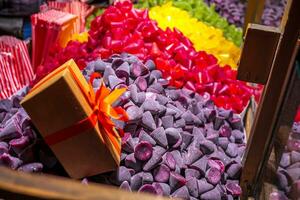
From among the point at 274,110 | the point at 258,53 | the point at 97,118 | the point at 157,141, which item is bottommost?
the point at 157,141

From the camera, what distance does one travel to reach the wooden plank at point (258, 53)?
42.4 inches

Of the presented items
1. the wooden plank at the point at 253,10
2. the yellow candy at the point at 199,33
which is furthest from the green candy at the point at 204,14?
the wooden plank at the point at 253,10

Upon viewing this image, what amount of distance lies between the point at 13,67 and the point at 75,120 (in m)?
1.22

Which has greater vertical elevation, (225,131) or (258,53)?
(258,53)

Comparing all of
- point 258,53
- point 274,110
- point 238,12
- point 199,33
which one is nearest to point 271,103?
point 274,110

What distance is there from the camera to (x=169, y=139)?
135 centimetres

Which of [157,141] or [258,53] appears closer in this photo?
[258,53]

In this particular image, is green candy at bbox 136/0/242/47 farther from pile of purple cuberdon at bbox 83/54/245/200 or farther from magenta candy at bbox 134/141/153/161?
magenta candy at bbox 134/141/153/161

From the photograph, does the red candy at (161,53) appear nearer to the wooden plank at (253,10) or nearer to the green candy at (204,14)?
the wooden plank at (253,10)

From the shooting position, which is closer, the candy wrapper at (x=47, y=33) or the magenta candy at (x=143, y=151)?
the magenta candy at (x=143, y=151)

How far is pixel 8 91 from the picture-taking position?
6.76 feet

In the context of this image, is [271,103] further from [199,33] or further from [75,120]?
[199,33]

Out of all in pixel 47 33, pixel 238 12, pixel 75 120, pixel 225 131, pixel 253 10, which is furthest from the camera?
pixel 238 12

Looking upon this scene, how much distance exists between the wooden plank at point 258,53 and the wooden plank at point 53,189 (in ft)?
2.33
